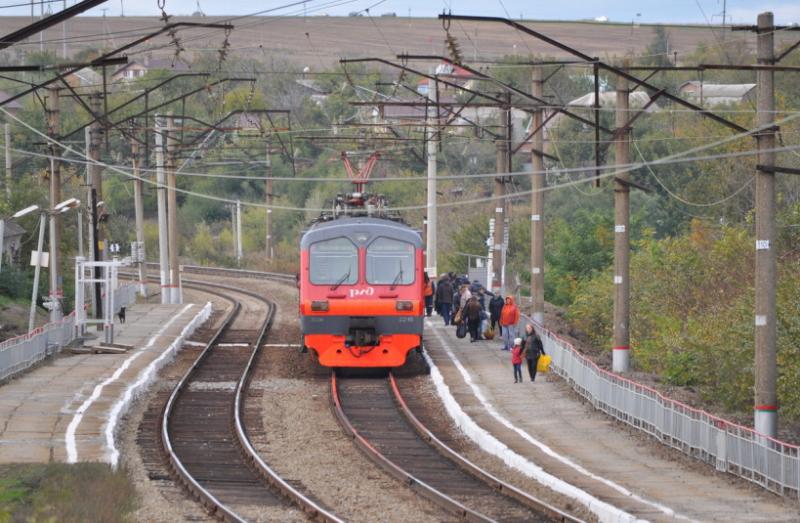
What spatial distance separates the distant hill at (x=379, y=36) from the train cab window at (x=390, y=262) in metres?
77.4

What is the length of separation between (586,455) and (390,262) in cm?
982

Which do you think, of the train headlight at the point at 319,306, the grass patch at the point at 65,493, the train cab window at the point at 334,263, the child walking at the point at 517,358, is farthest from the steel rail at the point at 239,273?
the grass patch at the point at 65,493

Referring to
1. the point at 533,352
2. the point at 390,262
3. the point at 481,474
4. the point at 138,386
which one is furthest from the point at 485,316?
the point at 481,474

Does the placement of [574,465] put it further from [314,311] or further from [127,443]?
[314,311]

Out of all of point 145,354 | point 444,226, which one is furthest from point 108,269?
point 444,226

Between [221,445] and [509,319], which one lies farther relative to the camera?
[509,319]

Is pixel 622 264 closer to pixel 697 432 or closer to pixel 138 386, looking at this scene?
pixel 697 432

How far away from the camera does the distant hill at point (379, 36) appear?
11088 cm

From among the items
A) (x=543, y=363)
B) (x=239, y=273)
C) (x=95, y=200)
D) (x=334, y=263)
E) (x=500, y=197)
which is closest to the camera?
(x=543, y=363)

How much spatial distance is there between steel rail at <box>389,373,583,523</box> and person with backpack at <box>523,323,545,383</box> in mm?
2870

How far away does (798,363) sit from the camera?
962 inches

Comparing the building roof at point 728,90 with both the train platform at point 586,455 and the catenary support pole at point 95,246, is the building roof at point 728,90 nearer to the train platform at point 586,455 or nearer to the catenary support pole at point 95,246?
the catenary support pole at point 95,246

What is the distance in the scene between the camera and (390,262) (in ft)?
94.2

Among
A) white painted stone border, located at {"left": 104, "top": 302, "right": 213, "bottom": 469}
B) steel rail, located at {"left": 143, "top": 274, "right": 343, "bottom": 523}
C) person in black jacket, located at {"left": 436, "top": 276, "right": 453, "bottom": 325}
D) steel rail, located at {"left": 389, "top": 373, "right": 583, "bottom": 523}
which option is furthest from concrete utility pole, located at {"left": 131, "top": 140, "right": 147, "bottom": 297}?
steel rail, located at {"left": 389, "top": 373, "right": 583, "bottom": 523}
